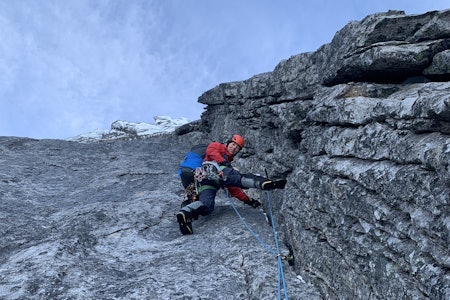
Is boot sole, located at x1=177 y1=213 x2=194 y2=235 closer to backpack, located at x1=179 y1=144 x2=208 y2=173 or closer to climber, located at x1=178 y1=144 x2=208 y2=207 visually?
climber, located at x1=178 y1=144 x2=208 y2=207

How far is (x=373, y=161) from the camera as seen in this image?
6.25 m

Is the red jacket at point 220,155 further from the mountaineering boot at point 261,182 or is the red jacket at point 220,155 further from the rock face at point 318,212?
the mountaineering boot at point 261,182

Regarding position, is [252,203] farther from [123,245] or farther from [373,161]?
[373,161]

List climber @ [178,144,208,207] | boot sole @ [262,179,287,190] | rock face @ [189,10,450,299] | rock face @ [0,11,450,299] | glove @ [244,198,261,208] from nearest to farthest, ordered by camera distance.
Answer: rock face @ [189,10,450,299] < rock face @ [0,11,450,299] < boot sole @ [262,179,287,190] < climber @ [178,144,208,207] < glove @ [244,198,261,208]

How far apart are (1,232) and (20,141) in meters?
18.7

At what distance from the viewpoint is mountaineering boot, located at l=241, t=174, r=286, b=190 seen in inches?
414

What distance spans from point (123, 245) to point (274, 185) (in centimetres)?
459

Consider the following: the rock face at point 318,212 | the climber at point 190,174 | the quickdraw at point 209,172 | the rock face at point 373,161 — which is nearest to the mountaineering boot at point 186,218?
the rock face at point 318,212

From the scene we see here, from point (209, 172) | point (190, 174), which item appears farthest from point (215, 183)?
point (190, 174)

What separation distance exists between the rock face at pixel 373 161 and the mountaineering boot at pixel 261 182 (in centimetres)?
84

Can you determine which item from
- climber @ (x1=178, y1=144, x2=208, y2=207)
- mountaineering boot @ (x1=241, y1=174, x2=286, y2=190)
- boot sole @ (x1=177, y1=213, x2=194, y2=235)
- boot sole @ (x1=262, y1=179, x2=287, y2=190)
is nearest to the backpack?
climber @ (x1=178, y1=144, x2=208, y2=207)

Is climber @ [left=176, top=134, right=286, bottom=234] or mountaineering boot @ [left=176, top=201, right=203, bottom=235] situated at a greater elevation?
climber @ [left=176, top=134, right=286, bottom=234]

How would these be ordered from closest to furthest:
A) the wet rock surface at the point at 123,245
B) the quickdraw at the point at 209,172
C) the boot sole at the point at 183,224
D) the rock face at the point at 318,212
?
the rock face at the point at 318,212, the wet rock surface at the point at 123,245, the boot sole at the point at 183,224, the quickdraw at the point at 209,172

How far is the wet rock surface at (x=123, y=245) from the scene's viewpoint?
7.46 m
